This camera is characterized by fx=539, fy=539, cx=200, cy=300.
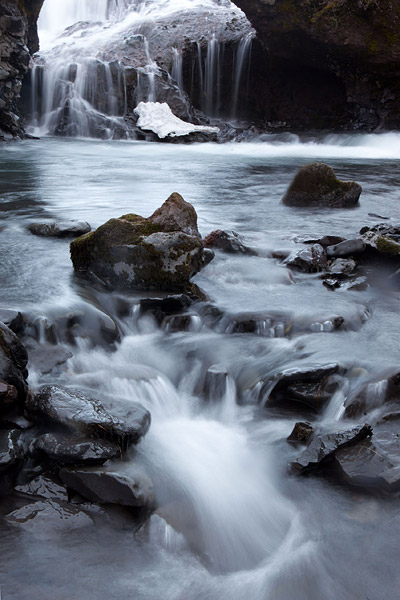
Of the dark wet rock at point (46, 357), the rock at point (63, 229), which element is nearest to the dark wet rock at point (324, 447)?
the dark wet rock at point (46, 357)

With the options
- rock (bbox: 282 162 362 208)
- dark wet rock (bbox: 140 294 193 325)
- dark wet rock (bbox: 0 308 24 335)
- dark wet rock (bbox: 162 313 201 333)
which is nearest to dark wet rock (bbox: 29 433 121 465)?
dark wet rock (bbox: 0 308 24 335)

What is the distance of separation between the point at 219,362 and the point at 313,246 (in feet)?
9.28

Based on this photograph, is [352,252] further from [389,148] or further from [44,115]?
[44,115]

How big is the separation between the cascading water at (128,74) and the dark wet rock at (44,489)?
2190cm

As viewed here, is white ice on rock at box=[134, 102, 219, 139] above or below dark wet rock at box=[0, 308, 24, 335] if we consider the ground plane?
above

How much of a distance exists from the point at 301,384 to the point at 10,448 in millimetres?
2064

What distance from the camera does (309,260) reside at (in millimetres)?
6363

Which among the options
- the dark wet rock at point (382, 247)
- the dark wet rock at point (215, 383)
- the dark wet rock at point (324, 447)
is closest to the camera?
the dark wet rock at point (324, 447)

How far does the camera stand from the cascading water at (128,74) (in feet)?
77.9

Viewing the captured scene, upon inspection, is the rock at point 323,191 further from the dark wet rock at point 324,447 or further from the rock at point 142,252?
the dark wet rock at point 324,447

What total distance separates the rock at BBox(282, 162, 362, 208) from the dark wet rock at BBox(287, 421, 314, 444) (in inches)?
264

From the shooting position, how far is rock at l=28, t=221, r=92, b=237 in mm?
7242

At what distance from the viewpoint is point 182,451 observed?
3.49 m

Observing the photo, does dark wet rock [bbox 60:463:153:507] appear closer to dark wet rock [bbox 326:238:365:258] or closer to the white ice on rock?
dark wet rock [bbox 326:238:365:258]
